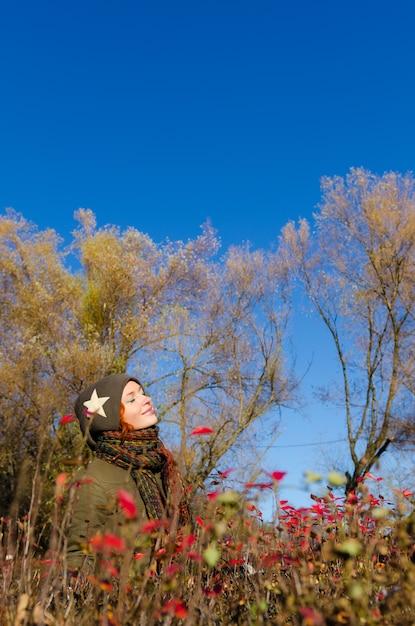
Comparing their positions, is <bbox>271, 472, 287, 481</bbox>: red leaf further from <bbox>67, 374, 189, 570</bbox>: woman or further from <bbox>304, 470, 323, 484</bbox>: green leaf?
<bbox>67, 374, 189, 570</bbox>: woman

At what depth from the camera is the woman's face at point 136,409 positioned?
432cm

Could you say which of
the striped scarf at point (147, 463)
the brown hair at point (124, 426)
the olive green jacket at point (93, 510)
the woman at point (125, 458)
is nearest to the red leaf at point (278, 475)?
the olive green jacket at point (93, 510)

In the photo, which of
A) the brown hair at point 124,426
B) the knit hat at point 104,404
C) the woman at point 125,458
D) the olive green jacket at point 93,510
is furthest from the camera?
the knit hat at point 104,404

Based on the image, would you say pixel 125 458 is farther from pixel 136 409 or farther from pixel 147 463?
pixel 136 409

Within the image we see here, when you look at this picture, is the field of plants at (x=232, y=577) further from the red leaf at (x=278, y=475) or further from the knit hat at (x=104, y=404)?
the knit hat at (x=104, y=404)

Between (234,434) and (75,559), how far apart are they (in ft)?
51.6

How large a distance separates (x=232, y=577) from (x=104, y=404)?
62.3 inches

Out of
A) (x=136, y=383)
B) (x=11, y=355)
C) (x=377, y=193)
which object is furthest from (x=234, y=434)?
(x=136, y=383)

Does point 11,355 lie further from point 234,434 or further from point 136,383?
point 136,383

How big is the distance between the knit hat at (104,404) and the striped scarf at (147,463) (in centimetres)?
8

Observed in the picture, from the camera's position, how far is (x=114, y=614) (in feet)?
6.71

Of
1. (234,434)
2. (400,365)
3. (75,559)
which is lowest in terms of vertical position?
(75,559)

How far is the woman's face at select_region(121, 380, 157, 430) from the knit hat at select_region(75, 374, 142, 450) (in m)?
0.09

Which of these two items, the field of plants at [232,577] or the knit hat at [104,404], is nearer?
the field of plants at [232,577]
